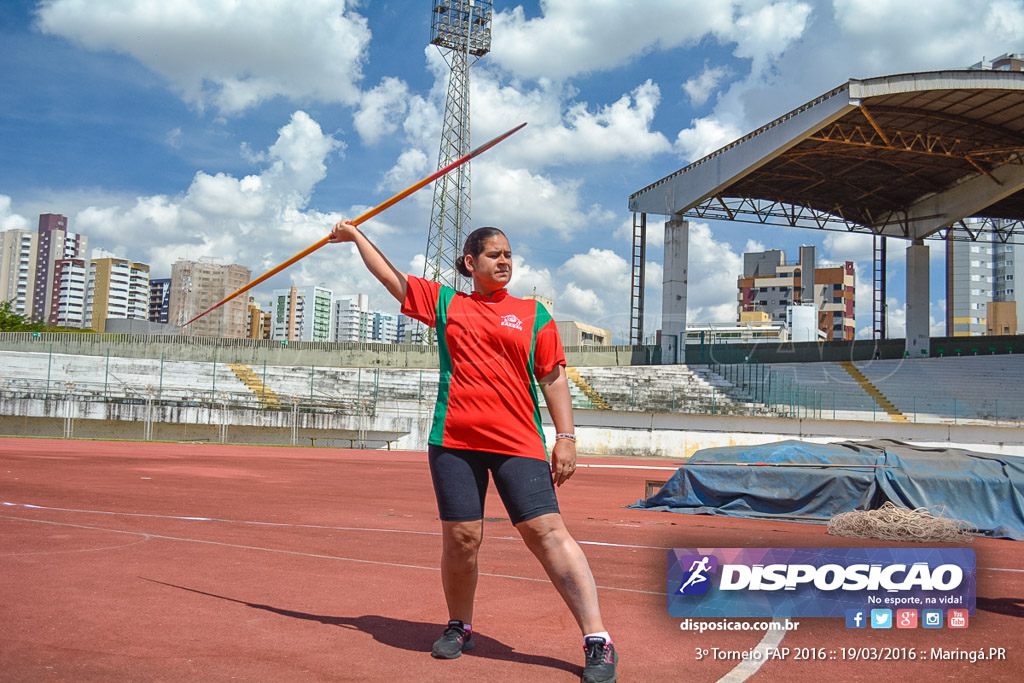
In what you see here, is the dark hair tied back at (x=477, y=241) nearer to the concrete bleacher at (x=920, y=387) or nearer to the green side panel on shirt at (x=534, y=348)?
the green side panel on shirt at (x=534, y=348)

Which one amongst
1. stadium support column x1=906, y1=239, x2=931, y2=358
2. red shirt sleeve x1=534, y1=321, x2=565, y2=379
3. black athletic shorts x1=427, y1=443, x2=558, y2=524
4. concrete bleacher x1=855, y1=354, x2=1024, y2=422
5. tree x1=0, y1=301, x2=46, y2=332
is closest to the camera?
black athletic shorts x1=427, y1=443, x2=558, y2=524

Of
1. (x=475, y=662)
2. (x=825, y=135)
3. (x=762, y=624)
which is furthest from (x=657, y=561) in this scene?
(x=825, y=135)

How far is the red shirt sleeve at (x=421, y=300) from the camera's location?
3627 millimetres

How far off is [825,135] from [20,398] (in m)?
30.9

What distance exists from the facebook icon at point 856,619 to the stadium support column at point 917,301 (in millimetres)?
41599

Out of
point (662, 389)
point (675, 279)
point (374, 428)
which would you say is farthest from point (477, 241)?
point (675, 279)

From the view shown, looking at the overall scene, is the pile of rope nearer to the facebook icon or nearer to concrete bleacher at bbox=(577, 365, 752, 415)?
the facebook icon

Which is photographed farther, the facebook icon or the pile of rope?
the pile of rope

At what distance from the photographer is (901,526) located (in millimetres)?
7953

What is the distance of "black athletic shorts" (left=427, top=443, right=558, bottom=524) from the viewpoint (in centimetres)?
333

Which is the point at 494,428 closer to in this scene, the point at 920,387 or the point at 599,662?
the point at 599,662

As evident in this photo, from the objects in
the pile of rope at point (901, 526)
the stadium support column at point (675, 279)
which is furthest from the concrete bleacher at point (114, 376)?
the pile of rope at point (901, 526)

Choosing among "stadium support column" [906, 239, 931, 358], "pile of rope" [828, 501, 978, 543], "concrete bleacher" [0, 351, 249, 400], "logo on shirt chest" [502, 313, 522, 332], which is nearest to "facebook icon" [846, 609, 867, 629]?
"logo on shirt chest" [502, 313, 522, 332]

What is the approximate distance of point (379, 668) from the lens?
10.8 feet
